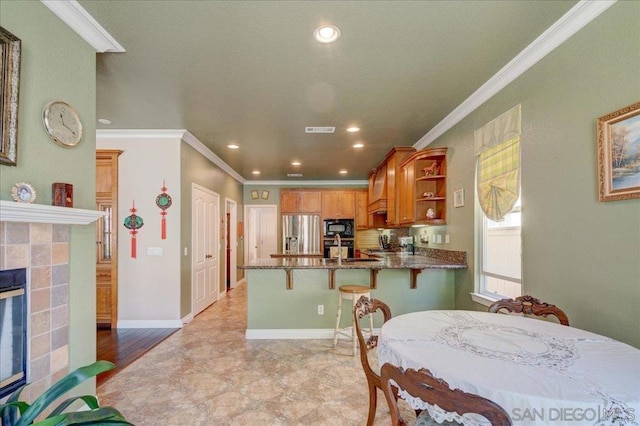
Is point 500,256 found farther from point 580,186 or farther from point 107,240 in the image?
point 107,240

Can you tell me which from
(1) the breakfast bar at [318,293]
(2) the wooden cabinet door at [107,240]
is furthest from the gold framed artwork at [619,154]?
(2) the wooden cabinet door at [107,240]

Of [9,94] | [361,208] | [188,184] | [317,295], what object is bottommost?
[317,295]

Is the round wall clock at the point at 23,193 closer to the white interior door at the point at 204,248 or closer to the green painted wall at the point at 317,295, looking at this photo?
the green painted wall at the point at 317,295

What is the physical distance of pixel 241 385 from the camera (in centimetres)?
253

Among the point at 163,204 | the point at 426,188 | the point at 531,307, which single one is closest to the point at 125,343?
the point at 163,204

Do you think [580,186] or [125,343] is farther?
[125,343]

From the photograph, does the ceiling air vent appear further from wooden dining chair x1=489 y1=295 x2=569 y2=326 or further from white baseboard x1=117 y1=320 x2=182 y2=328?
white baseboard x1=117 y1=320 x2=182 y2=328

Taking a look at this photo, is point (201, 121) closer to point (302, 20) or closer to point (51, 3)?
point (51, 3)

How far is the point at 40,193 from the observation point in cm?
171

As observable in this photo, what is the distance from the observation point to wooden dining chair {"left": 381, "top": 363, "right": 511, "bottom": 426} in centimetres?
85

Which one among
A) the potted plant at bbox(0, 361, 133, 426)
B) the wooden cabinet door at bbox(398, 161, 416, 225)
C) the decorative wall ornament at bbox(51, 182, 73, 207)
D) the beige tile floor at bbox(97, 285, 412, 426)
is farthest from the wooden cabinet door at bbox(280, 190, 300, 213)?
the potted plant at bbox(0, 361, 133, 426)

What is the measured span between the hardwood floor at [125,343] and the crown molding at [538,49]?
14.0 feet

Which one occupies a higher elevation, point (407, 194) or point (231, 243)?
point (407, 194)

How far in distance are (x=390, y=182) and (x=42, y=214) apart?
14.0ft
